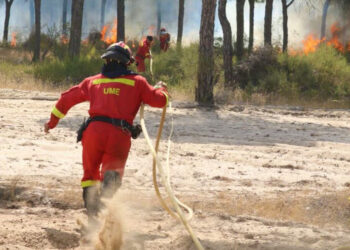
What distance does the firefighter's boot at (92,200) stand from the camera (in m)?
6.14

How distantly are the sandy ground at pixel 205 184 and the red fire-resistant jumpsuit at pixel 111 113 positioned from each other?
0.35 m

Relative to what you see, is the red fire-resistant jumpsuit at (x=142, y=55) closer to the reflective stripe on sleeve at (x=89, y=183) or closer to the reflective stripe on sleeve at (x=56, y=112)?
the reflective stripe on sleeve at (x=56, y=112)

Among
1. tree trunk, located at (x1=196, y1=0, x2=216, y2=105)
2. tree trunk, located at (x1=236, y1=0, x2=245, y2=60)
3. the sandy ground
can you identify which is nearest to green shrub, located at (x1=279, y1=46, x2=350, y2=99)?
tree trunk, located at (x1=236, y1=0, x2=245, y2=60)

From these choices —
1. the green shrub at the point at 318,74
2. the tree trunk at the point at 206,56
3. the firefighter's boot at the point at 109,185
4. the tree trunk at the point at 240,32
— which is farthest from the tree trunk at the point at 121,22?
the firefighter's boot at the point at 109,185

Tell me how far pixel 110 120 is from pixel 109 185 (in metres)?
0.53

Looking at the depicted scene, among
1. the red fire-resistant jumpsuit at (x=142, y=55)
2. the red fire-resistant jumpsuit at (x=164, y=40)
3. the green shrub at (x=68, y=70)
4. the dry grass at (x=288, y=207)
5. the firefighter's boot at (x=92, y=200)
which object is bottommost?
the dry grass at (x=288, y=207)

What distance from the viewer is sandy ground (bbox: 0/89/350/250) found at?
20.9 ft

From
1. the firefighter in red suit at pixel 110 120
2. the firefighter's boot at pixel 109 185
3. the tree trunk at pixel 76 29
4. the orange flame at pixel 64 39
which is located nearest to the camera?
the firefighter's boot at pixel 109 185

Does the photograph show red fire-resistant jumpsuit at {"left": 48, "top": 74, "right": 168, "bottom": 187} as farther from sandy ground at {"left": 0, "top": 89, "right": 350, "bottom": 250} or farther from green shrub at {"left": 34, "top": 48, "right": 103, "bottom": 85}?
green shrub at {"left": 34, "top": 48, "right": 103, "bottom": 85}

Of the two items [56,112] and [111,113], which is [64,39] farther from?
[111,113]

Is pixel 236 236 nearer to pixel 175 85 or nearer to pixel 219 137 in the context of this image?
pixel 219 137

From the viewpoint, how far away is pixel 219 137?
41.1 feet

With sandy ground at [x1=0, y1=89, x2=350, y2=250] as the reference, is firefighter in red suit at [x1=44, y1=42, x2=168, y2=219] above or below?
above

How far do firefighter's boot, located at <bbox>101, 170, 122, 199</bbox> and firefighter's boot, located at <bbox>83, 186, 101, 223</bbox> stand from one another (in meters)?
0.26
